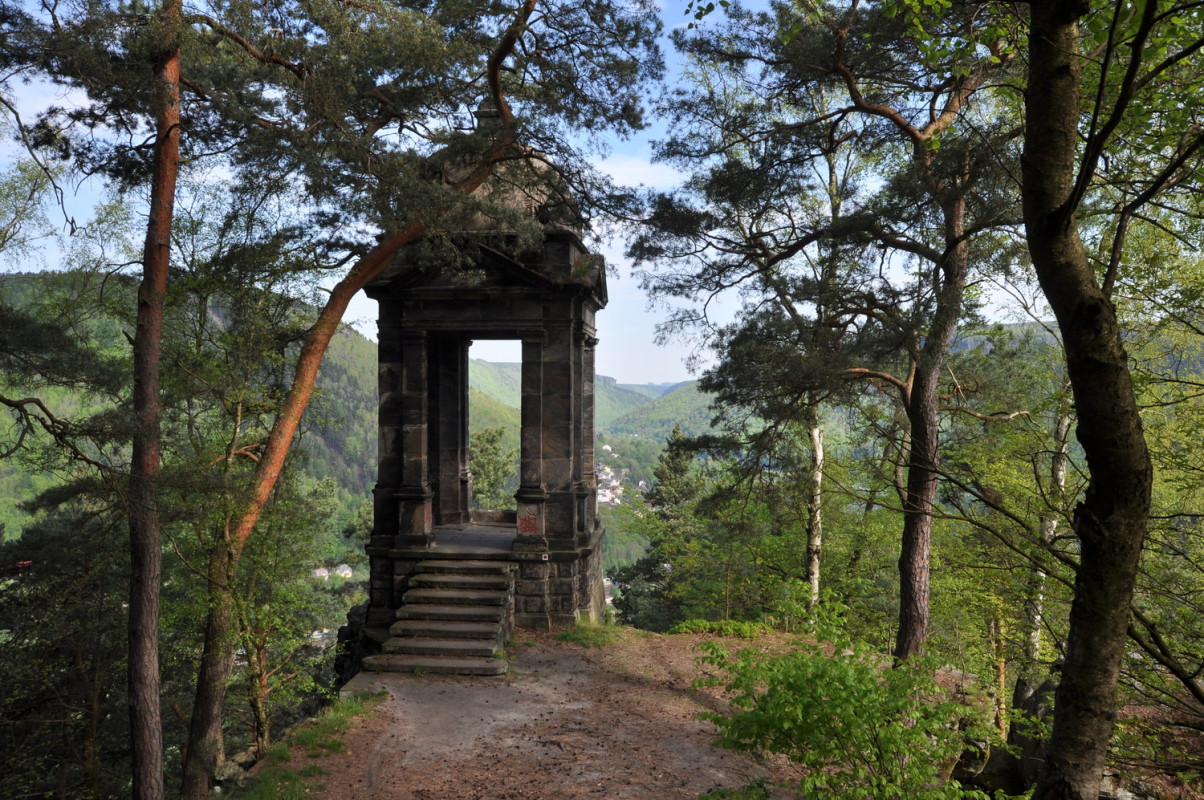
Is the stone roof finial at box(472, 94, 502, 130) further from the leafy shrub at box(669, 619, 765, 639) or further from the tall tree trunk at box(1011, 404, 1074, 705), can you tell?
the leafy shrub at box(669, 619, 765, 639)

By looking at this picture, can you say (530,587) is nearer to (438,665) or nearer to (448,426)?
(438,665)

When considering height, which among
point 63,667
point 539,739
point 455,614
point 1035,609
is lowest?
point 63,667

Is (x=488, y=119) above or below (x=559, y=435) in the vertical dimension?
above

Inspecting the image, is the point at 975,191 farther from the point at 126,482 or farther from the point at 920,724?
the point at 126,482

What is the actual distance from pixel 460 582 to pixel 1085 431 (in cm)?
884

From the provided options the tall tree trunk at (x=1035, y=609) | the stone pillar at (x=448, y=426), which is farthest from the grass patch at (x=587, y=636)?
the tall tree trunk at (x=1035, y=609)

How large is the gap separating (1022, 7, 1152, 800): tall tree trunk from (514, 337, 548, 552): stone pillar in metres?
8.45

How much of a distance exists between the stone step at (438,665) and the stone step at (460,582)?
1.35 metres

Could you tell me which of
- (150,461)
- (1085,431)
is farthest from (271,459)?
(1085,431)

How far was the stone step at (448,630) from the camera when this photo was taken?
365 inches

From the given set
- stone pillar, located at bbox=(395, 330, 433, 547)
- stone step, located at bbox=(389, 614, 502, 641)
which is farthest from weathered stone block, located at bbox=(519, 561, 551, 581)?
stone pillar, located at bbox=(395, 330, 433, 547)

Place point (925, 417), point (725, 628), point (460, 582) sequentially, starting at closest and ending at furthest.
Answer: point (925, 417)
point (460, 582)
point (725, 628)

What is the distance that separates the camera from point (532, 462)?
34.9ft

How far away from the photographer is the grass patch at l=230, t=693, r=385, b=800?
5.71m
